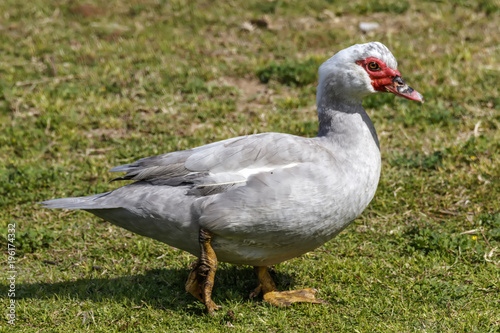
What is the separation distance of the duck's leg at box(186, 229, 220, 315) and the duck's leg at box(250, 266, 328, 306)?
Answer: 0.38m

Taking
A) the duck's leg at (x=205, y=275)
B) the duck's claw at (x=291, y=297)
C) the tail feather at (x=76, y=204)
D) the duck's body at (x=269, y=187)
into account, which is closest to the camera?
the duck's body at (x=269, y=187)

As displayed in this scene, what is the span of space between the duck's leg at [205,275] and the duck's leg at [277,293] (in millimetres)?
375

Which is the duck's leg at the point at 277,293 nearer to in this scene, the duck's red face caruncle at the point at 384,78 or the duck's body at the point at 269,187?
the duck's body at the point at 269,187

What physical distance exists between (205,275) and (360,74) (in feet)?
5.60

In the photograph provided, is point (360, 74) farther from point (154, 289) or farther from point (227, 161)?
point (154, 289)

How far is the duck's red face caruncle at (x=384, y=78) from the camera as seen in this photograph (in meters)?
4.06

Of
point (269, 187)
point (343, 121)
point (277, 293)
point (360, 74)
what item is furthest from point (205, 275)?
point (360, 74)

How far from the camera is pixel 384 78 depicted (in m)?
4.11

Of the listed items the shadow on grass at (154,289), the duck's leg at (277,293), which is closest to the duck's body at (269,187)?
the duck's leg at (277,293)

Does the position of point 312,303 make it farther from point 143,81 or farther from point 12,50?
point 12,50

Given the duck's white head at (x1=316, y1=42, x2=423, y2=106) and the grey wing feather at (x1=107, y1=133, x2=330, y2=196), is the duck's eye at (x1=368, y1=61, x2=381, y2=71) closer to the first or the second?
the duck's white head at (x1=316, y1=42, x2=423, y2=106)

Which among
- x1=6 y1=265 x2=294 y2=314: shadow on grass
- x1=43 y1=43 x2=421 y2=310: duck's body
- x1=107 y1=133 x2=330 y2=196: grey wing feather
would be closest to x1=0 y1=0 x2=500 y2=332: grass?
x1=6 y1=265 x2=294 y2=314: shadow on grass

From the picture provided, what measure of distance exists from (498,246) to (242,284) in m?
2.08

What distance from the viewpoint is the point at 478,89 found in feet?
22.9
